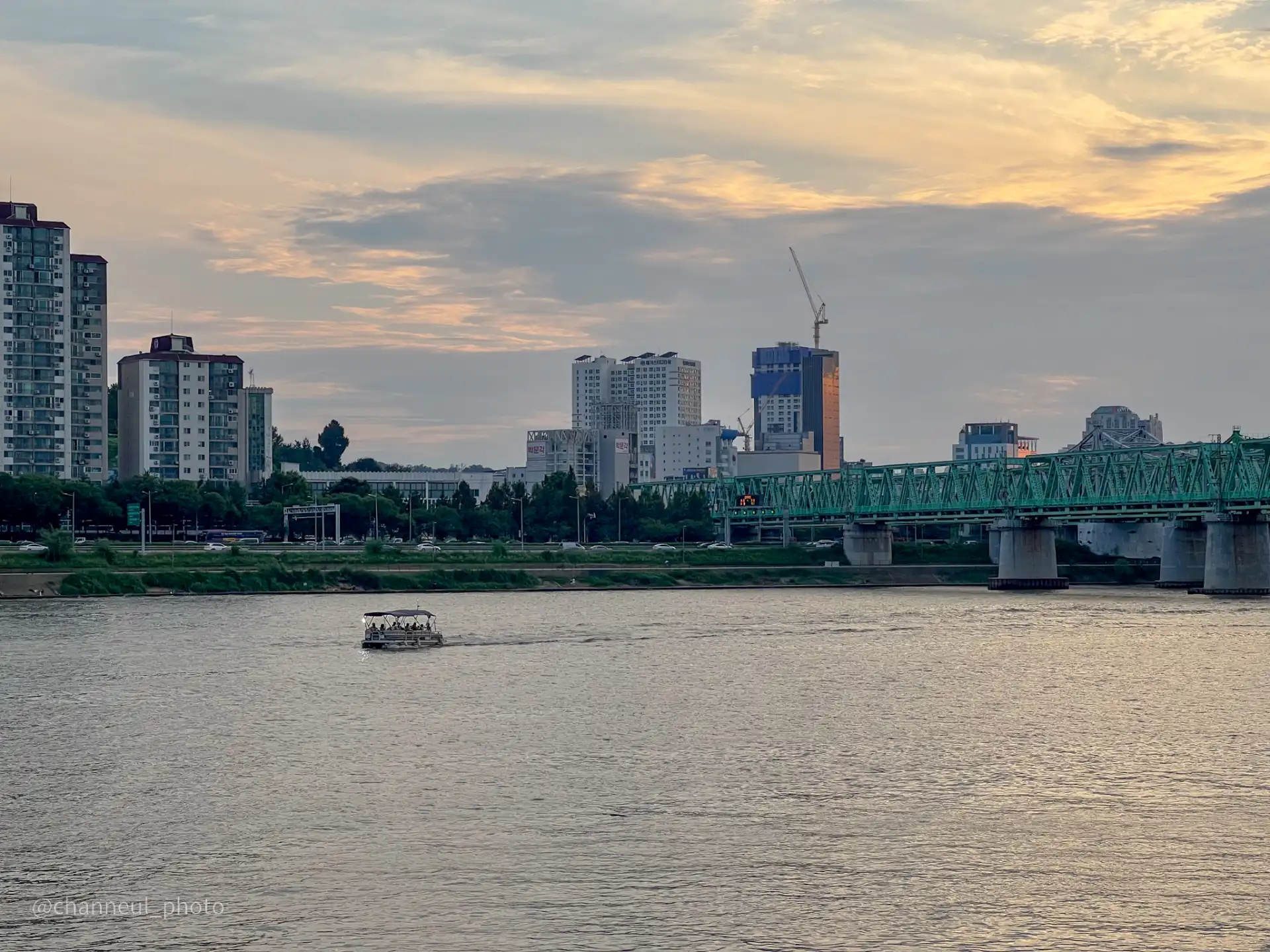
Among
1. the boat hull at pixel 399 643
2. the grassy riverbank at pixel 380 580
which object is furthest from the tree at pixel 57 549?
the boat hull at pixel 399 643

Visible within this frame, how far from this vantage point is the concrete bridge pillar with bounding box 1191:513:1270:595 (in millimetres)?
174250

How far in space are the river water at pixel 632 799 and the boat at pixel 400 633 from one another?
377cm

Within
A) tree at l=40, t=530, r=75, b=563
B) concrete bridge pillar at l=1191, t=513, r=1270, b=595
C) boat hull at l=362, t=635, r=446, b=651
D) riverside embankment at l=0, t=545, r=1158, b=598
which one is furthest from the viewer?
concrete bridge pillar at l=1191, t=513, r=1270, b=595

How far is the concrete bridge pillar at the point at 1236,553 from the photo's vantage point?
174250mm

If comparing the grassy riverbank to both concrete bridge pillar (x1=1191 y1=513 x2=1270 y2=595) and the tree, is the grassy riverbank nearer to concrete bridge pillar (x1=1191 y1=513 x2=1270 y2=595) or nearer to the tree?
the tree

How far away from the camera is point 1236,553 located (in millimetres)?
175875

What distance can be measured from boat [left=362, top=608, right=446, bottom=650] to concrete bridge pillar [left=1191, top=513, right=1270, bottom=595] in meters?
98.0

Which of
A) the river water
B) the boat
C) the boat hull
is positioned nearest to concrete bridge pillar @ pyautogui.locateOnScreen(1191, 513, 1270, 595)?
the river water

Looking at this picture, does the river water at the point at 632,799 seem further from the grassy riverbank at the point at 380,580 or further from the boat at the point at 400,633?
the grassy riverbank at the point at 380,580

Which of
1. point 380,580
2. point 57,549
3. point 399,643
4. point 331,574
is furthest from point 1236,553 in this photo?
point 57,549

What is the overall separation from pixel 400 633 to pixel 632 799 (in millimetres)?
56249

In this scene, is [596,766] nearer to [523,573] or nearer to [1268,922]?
[1268,922]

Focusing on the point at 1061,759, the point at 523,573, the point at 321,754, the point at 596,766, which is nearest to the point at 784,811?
the point at 596,766

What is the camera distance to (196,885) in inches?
1668
